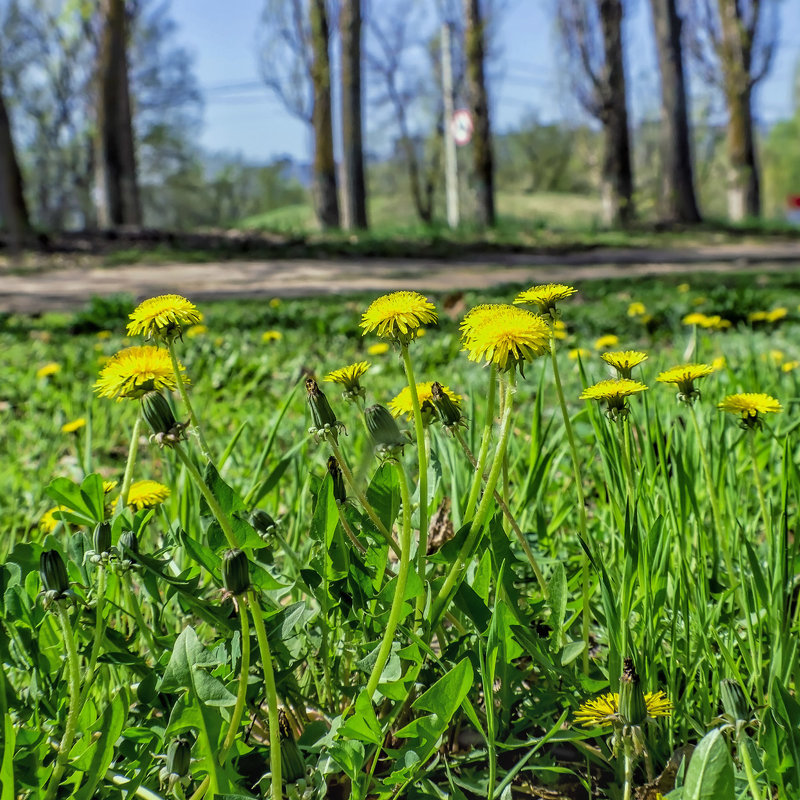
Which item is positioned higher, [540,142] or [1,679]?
[540,142]

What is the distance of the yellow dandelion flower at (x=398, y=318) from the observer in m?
0.63

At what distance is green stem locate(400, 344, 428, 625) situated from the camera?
0.61m

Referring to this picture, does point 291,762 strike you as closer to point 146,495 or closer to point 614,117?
point 146,495

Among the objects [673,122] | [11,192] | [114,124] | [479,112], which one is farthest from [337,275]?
[673,122]

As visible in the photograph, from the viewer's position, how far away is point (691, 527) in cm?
111

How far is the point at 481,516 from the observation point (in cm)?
67

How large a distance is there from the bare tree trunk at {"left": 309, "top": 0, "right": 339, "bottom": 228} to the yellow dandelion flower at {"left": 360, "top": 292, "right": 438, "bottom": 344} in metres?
12.9

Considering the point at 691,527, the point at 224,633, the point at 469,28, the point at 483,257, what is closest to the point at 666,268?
the point at 483,257

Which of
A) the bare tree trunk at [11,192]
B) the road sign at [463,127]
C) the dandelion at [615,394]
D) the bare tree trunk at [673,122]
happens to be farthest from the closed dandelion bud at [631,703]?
the bare tree trunk at [673,122]

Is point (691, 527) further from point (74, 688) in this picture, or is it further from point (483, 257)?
point (483, 257)

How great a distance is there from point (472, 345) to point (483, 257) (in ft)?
29.6

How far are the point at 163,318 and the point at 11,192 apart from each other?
968 cm

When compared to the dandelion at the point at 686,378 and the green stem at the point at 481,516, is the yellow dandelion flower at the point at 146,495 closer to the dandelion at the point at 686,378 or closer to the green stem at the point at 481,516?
the green stem at the point at 481,516

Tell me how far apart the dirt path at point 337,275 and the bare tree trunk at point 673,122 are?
3245 millimetres
